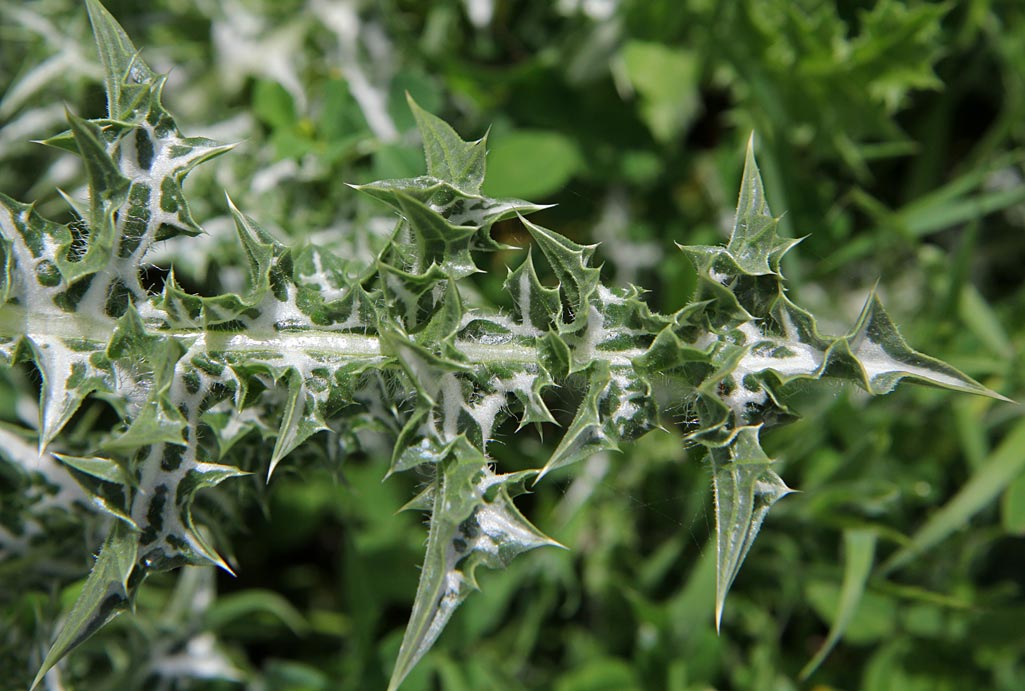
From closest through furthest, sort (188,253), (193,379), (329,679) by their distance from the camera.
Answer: (193,379)
(188,253)
(329,679)

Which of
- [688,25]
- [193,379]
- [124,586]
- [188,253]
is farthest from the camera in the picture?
[688,25]

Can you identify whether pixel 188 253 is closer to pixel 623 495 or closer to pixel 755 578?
pixel 623 495

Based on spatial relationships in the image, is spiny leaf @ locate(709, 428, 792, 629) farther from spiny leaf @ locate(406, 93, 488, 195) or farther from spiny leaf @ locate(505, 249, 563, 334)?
spiny leaf @ locate(406, 93, 488, 195)

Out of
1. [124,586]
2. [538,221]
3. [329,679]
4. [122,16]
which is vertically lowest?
[329,679]

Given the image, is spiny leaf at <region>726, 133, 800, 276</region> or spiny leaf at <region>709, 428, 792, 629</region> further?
spiny leaf at <region>726, 133, 800, 276</region>

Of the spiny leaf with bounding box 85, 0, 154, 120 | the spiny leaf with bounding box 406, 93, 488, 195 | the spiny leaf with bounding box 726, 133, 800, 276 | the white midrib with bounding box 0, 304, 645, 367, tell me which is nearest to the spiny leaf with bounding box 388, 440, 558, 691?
the white midrib with bounding box 0, 304, 645, 367

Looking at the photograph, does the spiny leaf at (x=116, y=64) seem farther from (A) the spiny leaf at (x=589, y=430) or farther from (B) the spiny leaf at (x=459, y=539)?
(A) the spiny leaf at (x=589, y=430)

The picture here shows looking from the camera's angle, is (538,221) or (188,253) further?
(538,221)

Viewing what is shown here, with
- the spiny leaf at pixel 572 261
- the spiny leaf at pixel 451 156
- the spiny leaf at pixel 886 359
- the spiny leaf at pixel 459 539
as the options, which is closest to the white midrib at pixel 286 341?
the spiny leaf at pixel 572 261

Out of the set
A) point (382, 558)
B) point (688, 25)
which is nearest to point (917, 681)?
point (382, 558)
